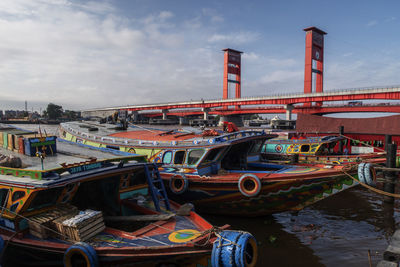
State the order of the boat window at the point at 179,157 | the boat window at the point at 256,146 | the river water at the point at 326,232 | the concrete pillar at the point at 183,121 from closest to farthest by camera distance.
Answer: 1. the river water at the point at 326,232
2. the boat window at the point at 179,157
3. the boat window at the point at 256,146
4. the concrete pillar at the point at 183,121

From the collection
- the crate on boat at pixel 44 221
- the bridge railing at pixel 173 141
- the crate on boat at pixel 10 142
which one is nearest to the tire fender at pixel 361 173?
the bridge railing at pixel 173 141

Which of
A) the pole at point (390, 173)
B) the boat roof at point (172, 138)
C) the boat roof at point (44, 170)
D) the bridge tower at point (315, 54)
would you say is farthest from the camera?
the bridge tower at point (315, 54)

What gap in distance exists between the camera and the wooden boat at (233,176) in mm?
10141

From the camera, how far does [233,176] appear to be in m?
11.2

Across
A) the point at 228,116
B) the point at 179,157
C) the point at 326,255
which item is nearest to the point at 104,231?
the point at 179,157

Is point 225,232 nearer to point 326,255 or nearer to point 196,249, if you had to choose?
point 196,249

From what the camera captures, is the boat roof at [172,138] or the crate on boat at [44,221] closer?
the crate on boat at [44,221]

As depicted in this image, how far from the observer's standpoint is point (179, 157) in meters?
12.2

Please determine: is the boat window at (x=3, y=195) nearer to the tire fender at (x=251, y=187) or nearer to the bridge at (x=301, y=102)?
the tire fender at (x=251, y=187)

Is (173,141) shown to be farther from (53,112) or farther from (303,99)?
(53,112)

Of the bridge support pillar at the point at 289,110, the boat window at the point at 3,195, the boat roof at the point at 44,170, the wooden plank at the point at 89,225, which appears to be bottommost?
the wooden plank at the point at 89,225

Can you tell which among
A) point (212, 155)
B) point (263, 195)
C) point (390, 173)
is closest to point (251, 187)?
Answer: point (263, 195)

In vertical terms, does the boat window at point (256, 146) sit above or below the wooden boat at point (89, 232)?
above

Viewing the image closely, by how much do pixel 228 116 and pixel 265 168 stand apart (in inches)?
2776
